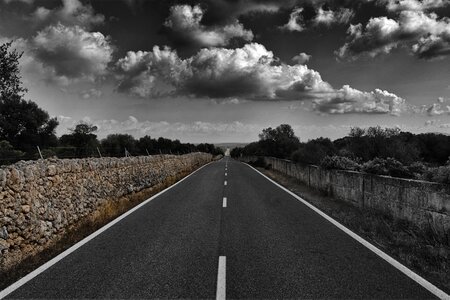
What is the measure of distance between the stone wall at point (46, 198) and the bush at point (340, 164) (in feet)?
28.3

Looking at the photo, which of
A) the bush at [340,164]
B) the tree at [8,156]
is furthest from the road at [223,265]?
the bush at [340,164]

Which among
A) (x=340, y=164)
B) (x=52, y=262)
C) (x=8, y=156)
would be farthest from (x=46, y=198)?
(x=340, y=164)

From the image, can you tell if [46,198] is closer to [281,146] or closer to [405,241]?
[405,241]

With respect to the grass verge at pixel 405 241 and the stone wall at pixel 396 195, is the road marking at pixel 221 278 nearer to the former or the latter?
the grass verge at pixel 405 241

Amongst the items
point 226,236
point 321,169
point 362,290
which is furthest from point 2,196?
point 321,169

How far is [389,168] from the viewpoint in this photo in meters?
10.0

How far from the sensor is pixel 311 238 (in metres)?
6.89

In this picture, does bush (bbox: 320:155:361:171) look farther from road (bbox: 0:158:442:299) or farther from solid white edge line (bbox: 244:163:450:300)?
solid white edge line (bbox: 244:163:450:300)

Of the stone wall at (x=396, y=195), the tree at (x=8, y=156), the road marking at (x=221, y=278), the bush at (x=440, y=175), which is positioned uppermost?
the tree at (x=8, y=156)

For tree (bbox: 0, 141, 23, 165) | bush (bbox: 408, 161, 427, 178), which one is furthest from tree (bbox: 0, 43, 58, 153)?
bush (bbox: 408, 161, 427, 178)

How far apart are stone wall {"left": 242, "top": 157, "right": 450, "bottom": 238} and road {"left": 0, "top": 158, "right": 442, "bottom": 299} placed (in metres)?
1.80

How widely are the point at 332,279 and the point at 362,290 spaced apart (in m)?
0.46

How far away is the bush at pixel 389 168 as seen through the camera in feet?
32.6

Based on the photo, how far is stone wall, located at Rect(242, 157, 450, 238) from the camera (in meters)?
6.86
